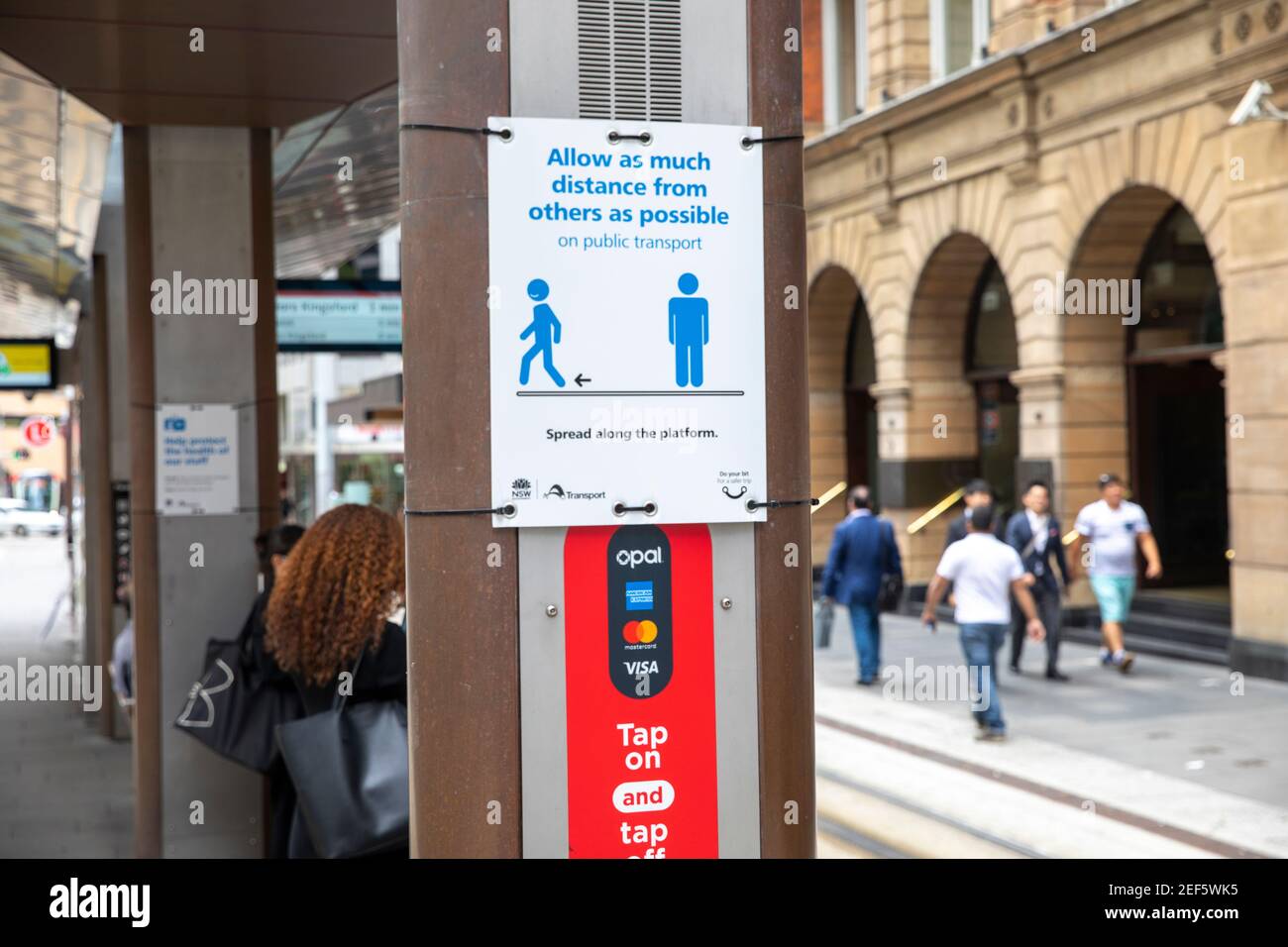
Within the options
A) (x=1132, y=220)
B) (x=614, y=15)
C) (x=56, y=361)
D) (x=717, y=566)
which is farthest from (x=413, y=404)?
(x=1132, y=220)

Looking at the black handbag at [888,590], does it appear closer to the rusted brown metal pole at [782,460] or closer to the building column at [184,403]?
the building column at [184,403]

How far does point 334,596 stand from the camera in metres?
4.45

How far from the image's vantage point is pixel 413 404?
9.28 feet

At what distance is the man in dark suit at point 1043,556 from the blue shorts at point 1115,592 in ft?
1.70

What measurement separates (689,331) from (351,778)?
186cm

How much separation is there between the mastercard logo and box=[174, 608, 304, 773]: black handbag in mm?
1950

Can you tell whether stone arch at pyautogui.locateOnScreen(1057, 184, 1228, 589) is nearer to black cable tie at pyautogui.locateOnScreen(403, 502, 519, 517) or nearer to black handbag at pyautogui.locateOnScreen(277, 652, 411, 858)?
black handbag at pyautogui.locateOnScreen(277, 652, 411, 858)

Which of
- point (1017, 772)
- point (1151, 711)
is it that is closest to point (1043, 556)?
point (1151, 711)

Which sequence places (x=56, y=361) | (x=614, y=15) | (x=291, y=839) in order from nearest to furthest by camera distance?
1. (x=614, y=15)
2. (x=291, y=839)
3. (x=56, y=361)

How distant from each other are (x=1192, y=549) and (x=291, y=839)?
54.2 feet
